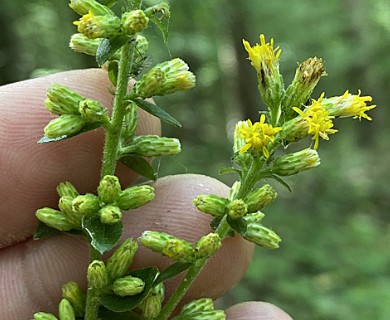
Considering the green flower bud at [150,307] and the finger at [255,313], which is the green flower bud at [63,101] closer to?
the green flower bud at [150,307]

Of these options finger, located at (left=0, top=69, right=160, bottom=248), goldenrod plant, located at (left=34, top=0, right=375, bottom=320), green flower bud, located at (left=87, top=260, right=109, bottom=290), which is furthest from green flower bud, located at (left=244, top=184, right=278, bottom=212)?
finger, located at (left=0, top=69, right=160, bottom=248)

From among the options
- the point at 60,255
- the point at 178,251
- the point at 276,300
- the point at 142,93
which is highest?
the point at 142,93

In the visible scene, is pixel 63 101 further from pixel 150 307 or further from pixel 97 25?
pixel 150 307

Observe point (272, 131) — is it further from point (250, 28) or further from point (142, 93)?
point (250, 28)

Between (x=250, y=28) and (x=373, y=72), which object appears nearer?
(x=250, y=28)

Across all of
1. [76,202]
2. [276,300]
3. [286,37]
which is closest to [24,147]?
[76,202]

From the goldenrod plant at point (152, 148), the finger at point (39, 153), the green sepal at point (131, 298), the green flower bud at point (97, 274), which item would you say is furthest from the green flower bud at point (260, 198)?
the finger at point (39, 153)
